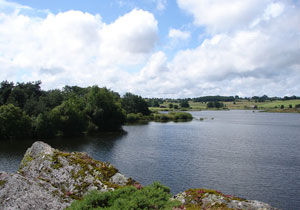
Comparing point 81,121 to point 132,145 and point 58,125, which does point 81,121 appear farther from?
point 132,145

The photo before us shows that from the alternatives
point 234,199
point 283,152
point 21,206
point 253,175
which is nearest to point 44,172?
point 21,206

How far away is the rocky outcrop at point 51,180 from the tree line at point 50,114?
2341 inches

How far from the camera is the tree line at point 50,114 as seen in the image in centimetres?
6769

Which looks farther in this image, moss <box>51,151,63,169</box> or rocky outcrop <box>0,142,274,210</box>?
moss <box>51,151,63,169</box>

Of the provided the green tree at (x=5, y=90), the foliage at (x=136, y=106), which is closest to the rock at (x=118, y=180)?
the green tree at (x=5, y=90)

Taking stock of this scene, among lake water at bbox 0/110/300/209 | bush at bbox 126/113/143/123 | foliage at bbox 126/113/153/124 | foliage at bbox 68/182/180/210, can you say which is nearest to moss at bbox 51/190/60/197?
foliage at bbox 68/182/180/210

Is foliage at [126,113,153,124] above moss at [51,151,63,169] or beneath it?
beneath

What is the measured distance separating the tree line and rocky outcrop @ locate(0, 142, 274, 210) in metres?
59.6

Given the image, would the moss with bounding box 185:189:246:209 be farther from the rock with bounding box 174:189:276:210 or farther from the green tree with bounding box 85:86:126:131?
the green tree with bounding box 85:86:126:131

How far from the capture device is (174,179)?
32312 mm

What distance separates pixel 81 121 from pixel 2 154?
105ft

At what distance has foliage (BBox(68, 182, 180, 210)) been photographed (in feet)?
29.3

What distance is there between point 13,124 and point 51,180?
62901 millimetres

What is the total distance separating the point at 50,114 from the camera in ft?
240
